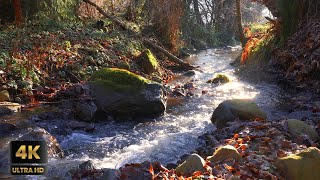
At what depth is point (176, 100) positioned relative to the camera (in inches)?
367

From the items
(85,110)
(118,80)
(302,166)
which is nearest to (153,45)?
(118,80)

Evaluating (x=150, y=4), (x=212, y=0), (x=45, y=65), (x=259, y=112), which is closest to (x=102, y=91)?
(x=45, y=65)

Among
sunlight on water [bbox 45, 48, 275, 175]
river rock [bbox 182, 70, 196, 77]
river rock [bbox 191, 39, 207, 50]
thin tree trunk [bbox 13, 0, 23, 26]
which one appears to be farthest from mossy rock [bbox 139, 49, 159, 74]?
river rock [bbox 191, 39, 207, 50]

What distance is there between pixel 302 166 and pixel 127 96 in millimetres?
4476

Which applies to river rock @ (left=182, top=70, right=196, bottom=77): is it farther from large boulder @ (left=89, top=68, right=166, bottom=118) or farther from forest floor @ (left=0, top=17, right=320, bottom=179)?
large boulder @ (left=89, top=68, right=166, bottom=118)

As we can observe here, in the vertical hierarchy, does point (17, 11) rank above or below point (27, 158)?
above

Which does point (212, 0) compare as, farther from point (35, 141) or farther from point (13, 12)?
point (35, 141)

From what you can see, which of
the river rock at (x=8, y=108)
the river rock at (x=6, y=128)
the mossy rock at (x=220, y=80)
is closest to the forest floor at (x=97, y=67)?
the river rock at (x=8, y=108)

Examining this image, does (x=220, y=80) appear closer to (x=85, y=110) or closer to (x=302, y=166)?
(x=85, y=110)

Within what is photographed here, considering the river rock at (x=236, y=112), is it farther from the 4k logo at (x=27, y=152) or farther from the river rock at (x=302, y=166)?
the 4k logo at (x=27, y=152)

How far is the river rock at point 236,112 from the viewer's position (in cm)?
659

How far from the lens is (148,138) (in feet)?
21.0

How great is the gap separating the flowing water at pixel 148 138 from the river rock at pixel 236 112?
0.26 m

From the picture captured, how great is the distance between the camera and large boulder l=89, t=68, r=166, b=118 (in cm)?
759
